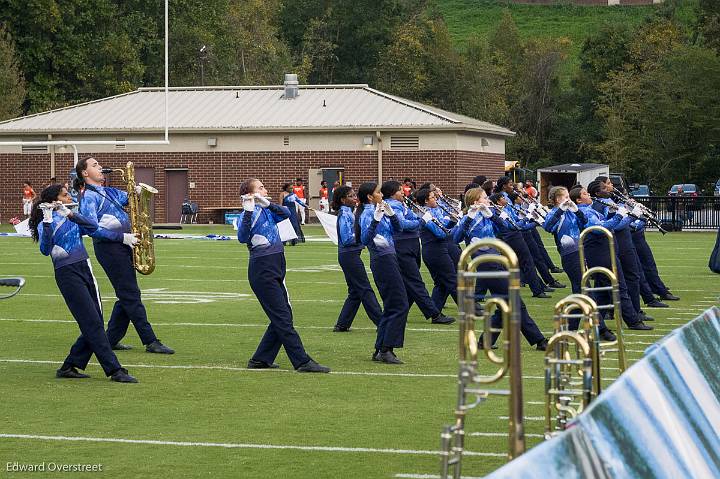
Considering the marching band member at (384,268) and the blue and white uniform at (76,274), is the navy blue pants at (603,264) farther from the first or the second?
→ the blue and white uniform at (76,274)

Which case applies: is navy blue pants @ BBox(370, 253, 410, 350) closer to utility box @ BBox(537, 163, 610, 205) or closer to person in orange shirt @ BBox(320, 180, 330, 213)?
person in orange shirt @ BBox(320, 180, 330, 213)

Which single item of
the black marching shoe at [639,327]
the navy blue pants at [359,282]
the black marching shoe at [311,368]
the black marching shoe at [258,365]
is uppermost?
the navy blue pants at [359,282]

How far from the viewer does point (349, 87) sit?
163 feet

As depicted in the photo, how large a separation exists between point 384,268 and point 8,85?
4433 cm

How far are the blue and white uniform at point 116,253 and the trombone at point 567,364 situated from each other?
5.61m

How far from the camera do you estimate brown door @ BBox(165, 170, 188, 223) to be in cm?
4731

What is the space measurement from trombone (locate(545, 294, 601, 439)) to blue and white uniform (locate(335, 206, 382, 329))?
670 cm

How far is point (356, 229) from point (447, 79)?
68292 millimetres

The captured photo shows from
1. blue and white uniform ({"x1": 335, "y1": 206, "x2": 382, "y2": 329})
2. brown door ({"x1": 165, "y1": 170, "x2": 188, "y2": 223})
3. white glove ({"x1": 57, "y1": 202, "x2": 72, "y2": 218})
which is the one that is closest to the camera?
white glove ({"x1": 57, "y1": 202, "x2": 72, "y2": 218})

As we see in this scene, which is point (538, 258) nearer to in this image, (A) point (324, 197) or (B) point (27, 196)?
(A) point (324, 197)

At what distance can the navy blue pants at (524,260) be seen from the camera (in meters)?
18.4

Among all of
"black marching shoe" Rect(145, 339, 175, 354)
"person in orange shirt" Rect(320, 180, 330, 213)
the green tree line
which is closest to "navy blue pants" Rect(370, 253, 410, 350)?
"black marching shoe" Rect(145, 339, 175, 354)

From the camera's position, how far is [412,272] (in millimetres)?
14969

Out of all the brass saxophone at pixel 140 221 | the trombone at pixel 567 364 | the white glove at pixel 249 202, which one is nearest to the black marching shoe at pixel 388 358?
the white glove at pixel 249 202
